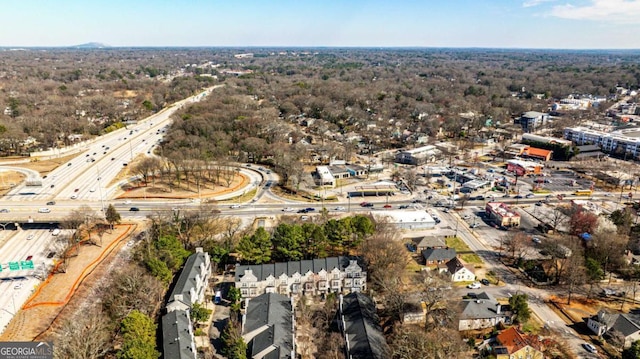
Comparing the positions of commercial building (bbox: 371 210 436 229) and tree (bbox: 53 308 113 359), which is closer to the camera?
tree (bbox: 53 308 113 359)

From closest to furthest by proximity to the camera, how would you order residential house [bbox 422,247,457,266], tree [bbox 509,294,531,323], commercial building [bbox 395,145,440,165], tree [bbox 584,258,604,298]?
tree [bbox 509,294,531,323] → tree [bbox 584,258,604,298] → residential house [bbox 422,247,457,266] → commercial building [bbox 395,145,440,165]

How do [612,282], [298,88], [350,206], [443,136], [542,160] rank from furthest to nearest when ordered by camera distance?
[298,88] → [443,136] → [542,160] → [350,206] → [612,282]

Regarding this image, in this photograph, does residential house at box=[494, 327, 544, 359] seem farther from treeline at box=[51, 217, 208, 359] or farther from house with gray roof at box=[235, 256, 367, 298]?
treeline at box=[51, 217, 208, 359]

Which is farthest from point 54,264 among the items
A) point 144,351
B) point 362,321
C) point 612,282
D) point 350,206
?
point 612,282

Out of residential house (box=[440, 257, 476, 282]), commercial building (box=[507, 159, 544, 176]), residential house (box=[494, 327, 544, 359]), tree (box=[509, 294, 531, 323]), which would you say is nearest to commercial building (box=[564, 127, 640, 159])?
commercial building (box=[507, 159, 544, 176])

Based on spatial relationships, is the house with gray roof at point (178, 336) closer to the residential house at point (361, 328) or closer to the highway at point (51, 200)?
the residential house at point (361, 328)

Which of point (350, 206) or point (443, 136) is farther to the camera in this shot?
point (443, 136)

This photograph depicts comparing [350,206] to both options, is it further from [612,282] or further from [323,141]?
[323,141]
